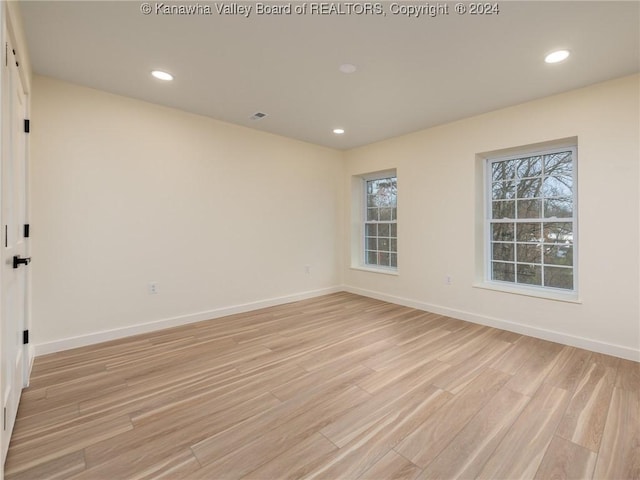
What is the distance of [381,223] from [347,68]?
116 inches

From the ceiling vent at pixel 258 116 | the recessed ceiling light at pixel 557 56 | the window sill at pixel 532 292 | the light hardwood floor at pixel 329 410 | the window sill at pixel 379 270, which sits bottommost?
the light hardwood floor at pixel 329 410

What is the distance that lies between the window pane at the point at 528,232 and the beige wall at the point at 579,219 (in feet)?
1.55

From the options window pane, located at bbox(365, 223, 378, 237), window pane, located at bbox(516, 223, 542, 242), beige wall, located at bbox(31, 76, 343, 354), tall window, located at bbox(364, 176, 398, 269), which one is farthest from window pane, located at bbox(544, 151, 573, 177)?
beige wall, located at bbox(31, 76, 343, 354)

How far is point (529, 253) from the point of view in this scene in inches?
137

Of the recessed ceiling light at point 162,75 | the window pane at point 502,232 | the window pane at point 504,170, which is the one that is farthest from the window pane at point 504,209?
the recessed ceiling light at point 162,75

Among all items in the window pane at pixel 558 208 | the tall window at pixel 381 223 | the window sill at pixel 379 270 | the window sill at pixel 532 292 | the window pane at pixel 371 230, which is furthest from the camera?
the window pane at pixel 371 230

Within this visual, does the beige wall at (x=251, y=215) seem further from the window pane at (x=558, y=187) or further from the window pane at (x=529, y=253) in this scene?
the window pane at (x=529, y=253)

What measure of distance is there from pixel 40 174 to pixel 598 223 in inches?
202

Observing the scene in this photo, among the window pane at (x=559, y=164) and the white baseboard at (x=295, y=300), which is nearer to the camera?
the white baseboard at (x=295, y=300)

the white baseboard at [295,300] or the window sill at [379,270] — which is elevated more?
the window sill at [379,270]

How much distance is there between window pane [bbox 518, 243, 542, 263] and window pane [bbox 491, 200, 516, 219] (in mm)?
383

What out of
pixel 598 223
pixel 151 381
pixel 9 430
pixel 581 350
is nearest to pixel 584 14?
pixel 598 223

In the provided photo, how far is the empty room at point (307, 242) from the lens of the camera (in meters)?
1.69

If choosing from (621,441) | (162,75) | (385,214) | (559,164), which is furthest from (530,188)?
(162,75)
